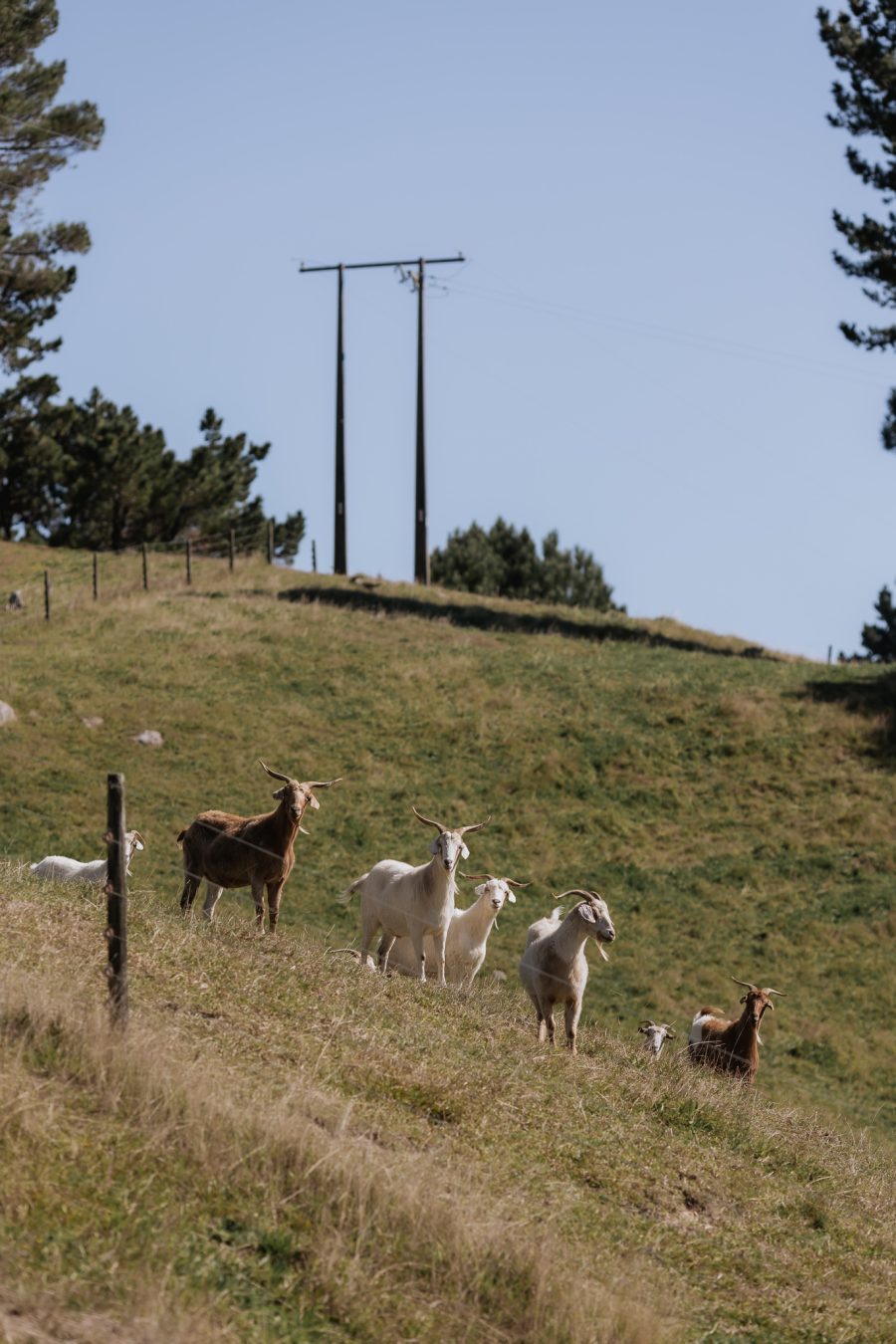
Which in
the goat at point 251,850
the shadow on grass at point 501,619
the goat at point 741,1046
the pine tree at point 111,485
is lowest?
the goat at point 741,1046

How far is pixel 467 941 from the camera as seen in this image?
17.9 m

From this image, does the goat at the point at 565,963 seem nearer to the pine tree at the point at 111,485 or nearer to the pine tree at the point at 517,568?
the pine tree at the point at 111,485

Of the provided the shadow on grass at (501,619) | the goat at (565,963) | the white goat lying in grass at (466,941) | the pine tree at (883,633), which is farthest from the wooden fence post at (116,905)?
the pine tree at (883,633)

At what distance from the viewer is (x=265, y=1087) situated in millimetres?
10242

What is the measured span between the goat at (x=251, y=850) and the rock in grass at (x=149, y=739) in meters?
18.3

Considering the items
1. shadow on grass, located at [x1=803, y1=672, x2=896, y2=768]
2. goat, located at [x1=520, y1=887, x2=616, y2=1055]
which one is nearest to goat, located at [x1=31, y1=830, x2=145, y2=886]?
goat, located at [x1=520, y1=887, x2=616, y2=1055]

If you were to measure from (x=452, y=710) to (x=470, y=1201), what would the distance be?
3029cm

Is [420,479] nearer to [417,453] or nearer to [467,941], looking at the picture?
[417,453]

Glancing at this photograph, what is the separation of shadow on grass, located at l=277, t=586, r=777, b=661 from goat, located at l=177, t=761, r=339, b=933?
105 ft

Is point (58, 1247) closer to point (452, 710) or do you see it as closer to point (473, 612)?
point (452, 710)

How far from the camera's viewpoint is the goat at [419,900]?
16234mm

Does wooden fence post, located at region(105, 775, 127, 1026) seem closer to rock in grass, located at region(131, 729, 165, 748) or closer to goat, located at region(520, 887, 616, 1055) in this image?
goat, located at region(520, 887, 616, 1055)

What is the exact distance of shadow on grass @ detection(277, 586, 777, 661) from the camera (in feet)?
163

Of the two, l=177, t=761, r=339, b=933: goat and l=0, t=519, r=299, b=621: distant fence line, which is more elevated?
l=0, t=519, r=299, b=621: distant fence line
